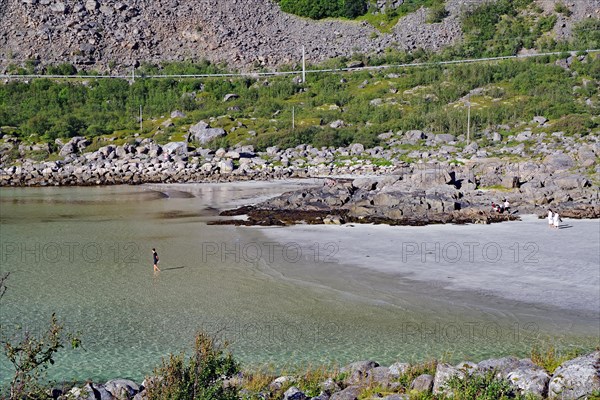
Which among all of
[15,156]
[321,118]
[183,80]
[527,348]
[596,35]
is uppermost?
[596,35]

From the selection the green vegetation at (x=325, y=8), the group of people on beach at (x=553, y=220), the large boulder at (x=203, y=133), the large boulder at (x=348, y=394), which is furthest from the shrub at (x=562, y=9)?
the large boulder at (x=348, y=394)

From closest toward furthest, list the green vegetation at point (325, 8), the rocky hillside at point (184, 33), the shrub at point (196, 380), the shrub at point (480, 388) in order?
the shrub at point (196, 380), the shrub at point (480, 388), the rocky hillside at point (184, 33), the green vegetation at point (325, 8)

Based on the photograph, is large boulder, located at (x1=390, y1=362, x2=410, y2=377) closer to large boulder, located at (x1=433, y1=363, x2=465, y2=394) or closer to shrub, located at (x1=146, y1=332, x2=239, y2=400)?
large boulder, located at (x1=433, y1=363, x2=465, y2=394)

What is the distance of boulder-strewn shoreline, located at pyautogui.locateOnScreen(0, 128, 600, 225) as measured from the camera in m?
31.2

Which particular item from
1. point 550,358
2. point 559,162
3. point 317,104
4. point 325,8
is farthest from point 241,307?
point 325,8

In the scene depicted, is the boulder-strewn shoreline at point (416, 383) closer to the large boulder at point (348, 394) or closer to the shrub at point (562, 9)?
the large boulder at point (348, 394)

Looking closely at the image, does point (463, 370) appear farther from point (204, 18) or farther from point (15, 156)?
point (204, 18)

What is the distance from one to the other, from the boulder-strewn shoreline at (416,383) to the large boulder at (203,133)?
180 ft

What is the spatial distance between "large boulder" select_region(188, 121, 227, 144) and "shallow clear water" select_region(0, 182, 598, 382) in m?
38.1

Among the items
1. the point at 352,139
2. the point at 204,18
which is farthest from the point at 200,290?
the point at 204,18

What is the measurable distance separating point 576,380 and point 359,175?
43.2 m

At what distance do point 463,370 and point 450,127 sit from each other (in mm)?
56291

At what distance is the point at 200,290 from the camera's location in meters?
18.5

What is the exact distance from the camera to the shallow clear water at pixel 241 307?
13555 millimetres
